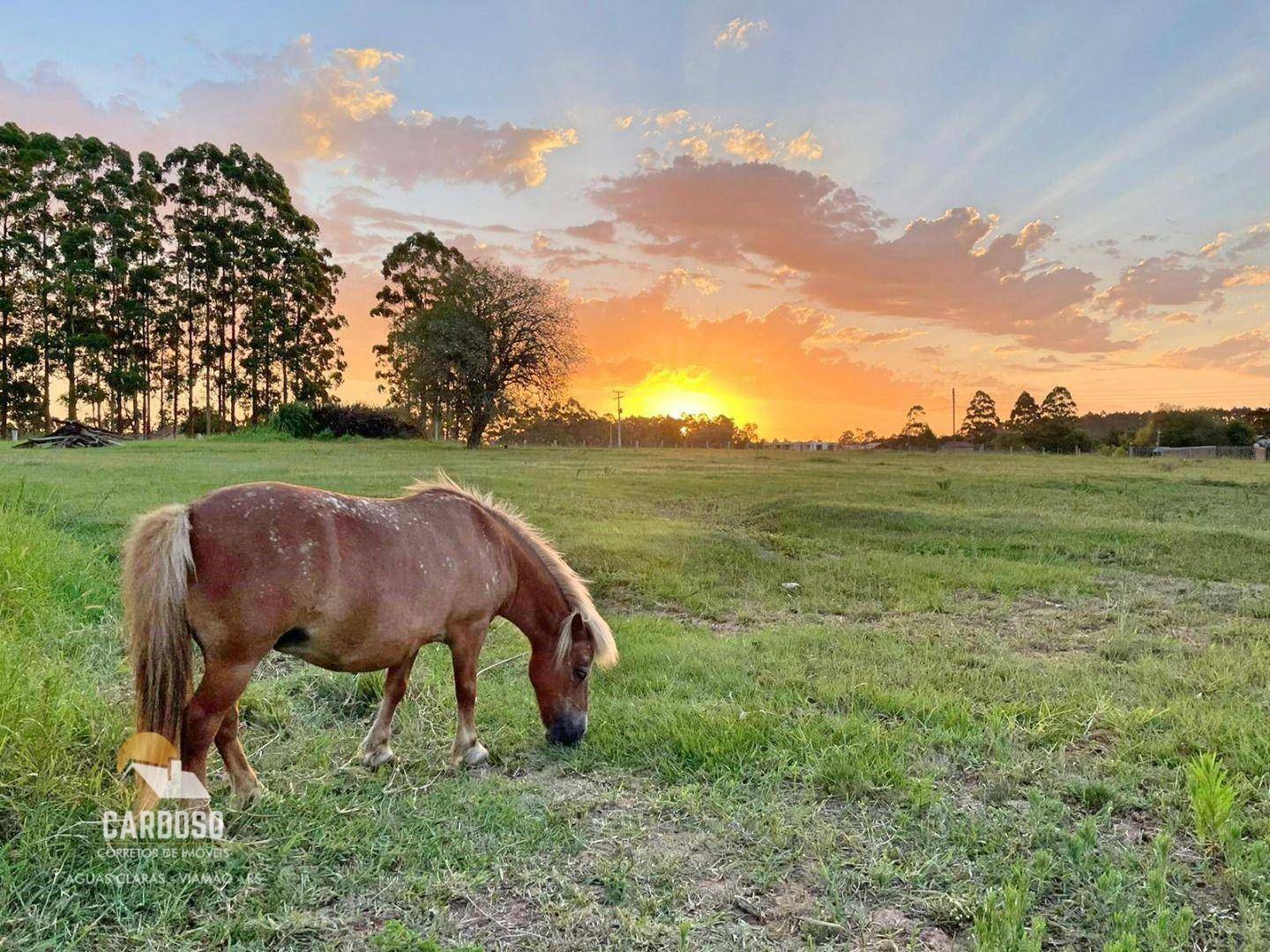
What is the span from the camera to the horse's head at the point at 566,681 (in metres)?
3.98

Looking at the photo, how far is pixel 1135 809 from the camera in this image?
3.30 meters

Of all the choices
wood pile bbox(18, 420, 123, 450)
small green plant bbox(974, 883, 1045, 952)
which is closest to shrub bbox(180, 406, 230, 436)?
wood pile bbox(18, 420, 123, 450)

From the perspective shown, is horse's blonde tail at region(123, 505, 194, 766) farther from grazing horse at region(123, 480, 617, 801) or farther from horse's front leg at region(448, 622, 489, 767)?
horse's front leg at region(448, 622, 489, 767)

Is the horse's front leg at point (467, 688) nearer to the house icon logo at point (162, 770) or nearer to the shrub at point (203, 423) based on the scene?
the house icon logo at point (162, 770)

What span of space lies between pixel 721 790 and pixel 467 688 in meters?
1.51

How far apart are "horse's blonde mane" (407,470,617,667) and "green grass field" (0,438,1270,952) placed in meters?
0.61

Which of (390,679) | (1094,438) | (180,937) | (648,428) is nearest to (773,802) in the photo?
(390,679)

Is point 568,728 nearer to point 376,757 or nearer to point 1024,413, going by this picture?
point 376,757

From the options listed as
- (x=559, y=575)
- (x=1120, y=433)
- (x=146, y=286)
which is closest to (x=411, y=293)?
(x=146, y=286)

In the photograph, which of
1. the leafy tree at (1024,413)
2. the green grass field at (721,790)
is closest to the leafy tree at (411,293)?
the green grass field at (721,790)

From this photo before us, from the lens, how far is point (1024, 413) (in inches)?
3182

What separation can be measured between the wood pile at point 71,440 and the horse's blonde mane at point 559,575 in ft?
101

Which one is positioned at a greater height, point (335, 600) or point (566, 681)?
point (335, 600)

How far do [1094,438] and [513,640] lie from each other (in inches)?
2893
